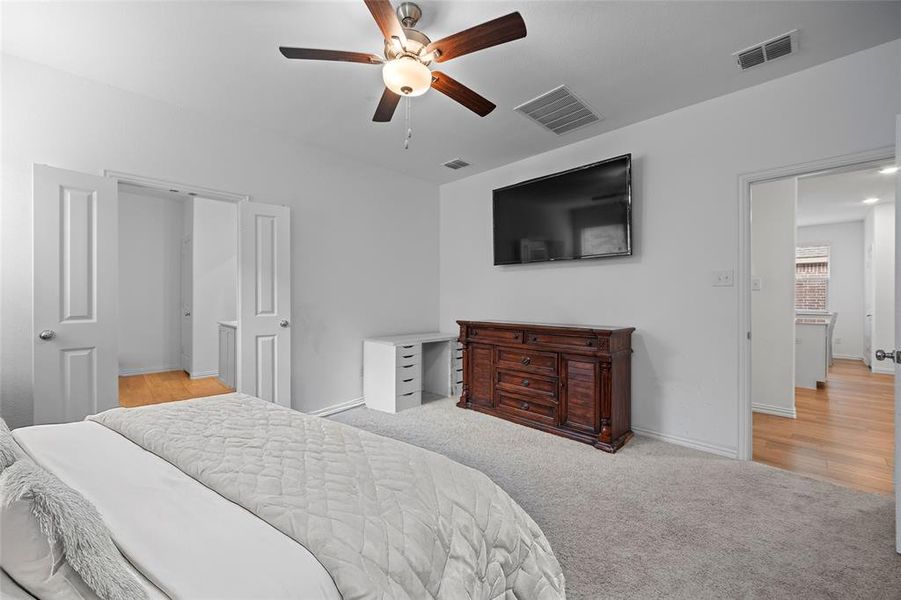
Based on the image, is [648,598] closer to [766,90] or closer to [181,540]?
[181,540]

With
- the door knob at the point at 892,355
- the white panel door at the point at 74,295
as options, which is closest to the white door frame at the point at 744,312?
the door knob at the point at 892,355

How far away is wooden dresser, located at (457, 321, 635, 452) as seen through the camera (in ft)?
10.0

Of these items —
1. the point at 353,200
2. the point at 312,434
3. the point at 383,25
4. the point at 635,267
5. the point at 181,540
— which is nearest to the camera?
the point at 181,540

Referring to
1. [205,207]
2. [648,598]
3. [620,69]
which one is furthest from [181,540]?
[205,207]

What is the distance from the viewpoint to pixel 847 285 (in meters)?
7.27

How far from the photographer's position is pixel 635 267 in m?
3.40

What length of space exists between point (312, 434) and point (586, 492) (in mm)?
1719

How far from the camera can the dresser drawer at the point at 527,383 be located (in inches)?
134

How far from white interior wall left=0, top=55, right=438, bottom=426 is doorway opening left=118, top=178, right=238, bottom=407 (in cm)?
216

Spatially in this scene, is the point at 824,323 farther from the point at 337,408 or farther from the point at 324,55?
the point at 324,55

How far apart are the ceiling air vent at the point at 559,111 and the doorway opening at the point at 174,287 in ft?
14.4

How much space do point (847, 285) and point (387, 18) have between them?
31.0ft

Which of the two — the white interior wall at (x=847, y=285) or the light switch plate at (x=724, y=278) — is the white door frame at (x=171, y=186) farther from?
the white interior wall at (x=847, y=285)

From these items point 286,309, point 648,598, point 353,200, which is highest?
point 353,200
